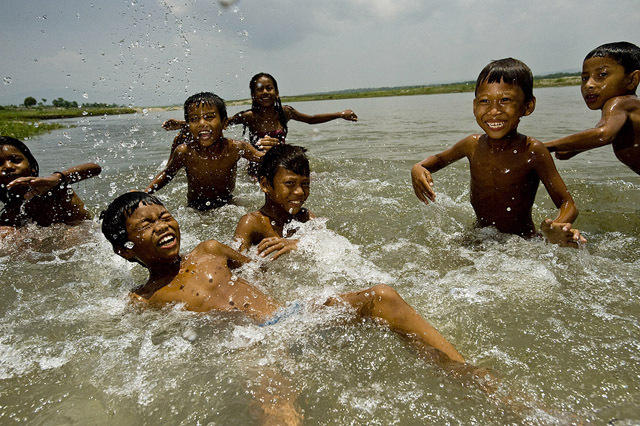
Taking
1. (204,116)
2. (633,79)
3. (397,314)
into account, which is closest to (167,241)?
(397,314)

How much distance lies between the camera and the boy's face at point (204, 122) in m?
4.59

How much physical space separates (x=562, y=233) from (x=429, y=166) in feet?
4.22

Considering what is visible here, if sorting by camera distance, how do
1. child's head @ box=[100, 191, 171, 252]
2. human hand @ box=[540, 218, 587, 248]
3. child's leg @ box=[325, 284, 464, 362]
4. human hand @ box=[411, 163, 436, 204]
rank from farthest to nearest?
human hand @ box=[411, 163, 436, 204]
child's head @ box=[100, 191, 171, 252]
human hand @ box=[540, 218, 587, 248]
child's leg @ box=[325, 284, 464, 362]

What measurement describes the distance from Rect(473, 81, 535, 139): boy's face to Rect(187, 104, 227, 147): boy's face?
2.81 meters

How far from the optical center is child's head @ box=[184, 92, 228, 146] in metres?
4.59

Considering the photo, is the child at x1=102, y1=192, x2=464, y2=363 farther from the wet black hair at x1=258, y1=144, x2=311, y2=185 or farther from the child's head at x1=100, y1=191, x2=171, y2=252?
the wet black hair at x1=258, y1=144, x2=311, y2=185

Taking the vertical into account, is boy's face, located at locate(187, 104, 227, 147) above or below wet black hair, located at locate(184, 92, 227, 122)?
below

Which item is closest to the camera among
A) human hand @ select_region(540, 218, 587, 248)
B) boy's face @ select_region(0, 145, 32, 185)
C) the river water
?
the river water

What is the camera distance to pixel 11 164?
13.3ft

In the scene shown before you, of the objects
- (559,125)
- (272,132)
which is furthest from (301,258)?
(559,125)

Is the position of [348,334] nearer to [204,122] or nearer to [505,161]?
[505,161]

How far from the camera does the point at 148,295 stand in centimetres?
271

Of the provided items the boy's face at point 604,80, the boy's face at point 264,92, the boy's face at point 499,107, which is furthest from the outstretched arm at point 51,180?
the boy's face at point 604,80

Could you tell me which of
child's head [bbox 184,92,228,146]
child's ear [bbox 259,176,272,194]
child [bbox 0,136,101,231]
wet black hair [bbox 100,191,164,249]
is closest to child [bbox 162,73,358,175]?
child's head [bbox 184,92,228,146]
